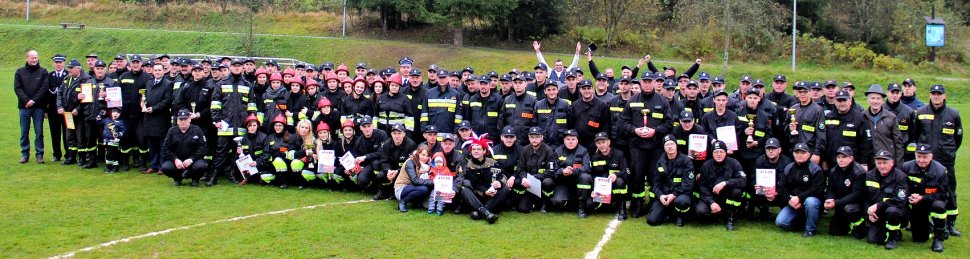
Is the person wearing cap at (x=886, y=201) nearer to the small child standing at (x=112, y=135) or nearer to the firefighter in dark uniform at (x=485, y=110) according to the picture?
the firefighter in dark uniform at (x=485, y=110)

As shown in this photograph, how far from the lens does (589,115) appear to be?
11797 mm

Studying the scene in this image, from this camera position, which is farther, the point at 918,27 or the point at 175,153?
the point at 918,27

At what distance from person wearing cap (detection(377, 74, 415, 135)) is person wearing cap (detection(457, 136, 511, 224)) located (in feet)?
5.72

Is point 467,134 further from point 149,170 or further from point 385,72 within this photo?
point 149,170

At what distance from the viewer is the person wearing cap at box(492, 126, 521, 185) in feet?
37.6

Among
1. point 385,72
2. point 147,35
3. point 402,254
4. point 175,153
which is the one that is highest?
point 147,35

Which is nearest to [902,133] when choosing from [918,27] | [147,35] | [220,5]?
[918,27]

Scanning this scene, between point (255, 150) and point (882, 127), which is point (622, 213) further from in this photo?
point (255, 150)

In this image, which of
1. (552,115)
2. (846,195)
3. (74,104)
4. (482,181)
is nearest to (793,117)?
(846,195)

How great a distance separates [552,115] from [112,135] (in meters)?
7.47

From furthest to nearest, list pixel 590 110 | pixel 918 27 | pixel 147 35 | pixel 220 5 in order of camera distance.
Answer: pixel 220 5 → pixel 147 35 → pixel 918 27 → pixel 590 110

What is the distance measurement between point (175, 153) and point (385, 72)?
3.62m

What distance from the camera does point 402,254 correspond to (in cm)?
876

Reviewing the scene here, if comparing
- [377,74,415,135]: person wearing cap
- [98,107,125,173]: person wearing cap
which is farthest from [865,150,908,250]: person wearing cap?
[98,107,125,173]: person wearing cap
